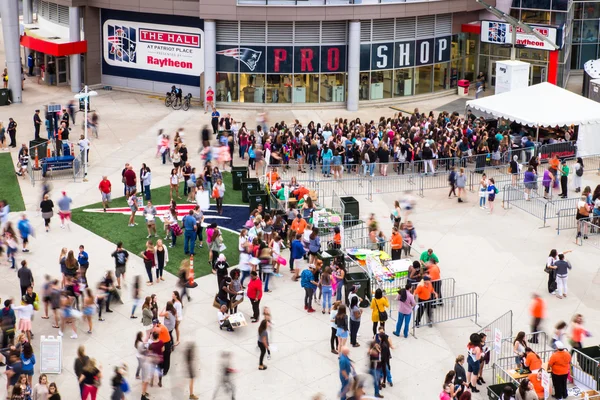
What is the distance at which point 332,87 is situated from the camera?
161 ft

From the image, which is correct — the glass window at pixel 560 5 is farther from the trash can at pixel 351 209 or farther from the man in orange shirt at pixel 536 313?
the man in orange shirt at pixel 536 313

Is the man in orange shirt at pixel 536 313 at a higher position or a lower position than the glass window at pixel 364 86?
lower

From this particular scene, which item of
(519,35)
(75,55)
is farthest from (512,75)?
(75,55)

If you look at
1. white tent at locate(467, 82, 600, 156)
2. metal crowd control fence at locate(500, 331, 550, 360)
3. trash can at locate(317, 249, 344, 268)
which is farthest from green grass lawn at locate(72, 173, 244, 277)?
white tent at locate(467, 82, 600, 156)

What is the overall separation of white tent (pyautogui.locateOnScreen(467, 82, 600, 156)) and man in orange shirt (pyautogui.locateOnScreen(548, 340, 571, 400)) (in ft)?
62.7

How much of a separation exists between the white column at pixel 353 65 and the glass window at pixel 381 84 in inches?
53.5

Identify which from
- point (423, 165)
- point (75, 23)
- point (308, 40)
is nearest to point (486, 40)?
point (308, 40)

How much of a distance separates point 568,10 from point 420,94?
347 inches

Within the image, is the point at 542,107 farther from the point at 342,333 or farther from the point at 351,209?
the point at 342,333

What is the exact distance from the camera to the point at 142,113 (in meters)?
47.6

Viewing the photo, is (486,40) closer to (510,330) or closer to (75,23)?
(75,23)

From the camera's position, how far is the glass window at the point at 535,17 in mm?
50750

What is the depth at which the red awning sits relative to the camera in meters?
50.1

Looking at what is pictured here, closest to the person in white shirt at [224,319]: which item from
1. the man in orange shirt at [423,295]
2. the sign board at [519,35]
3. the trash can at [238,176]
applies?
the man in orange shirt at [423,295]
